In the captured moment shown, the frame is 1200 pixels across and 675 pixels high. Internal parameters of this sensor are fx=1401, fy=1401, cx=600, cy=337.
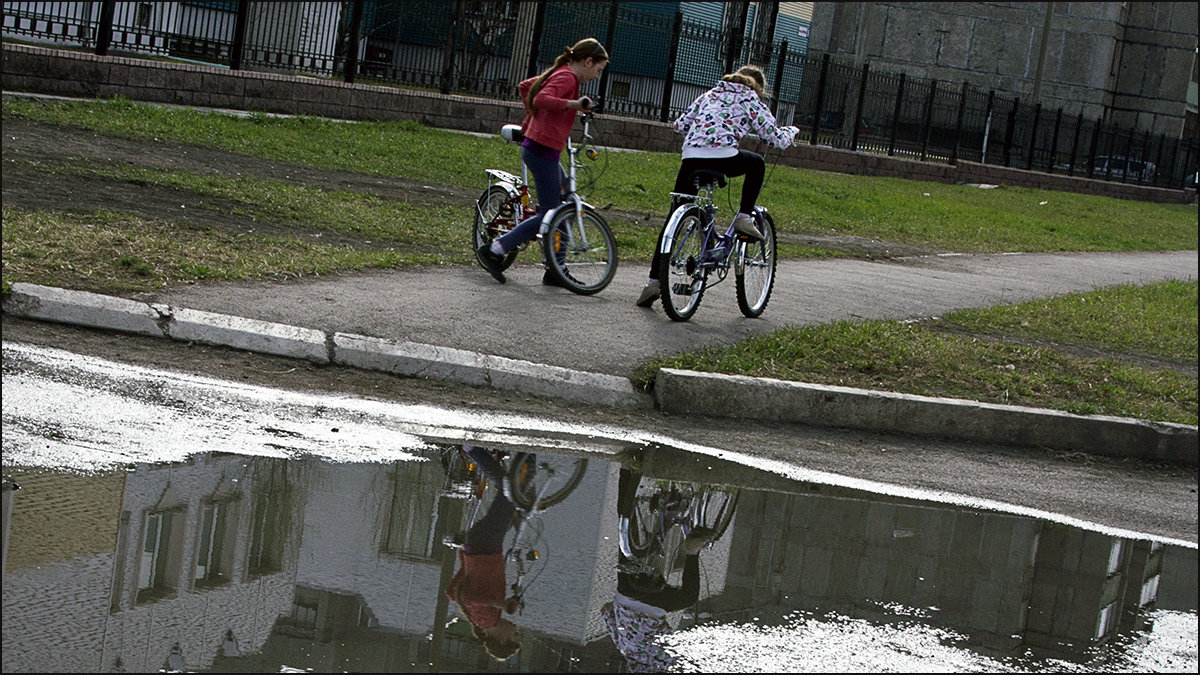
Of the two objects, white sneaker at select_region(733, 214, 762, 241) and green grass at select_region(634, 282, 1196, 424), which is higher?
white sneaker at select_region(733, 214, 762, 241)

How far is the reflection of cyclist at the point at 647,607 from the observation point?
3.76 m

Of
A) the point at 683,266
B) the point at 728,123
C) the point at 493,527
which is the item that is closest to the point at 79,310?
the point at 493,527

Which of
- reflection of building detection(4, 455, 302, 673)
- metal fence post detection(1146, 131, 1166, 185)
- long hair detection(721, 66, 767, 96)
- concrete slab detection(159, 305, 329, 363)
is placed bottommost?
reflection of building detection(4, 455, 302, 673)

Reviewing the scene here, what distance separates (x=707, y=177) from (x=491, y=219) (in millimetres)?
1670

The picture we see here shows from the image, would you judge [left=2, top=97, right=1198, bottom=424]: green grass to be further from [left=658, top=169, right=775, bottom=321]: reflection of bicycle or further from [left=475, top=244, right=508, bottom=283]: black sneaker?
[left=658, top=169, right=775, bottom=321]: reflection of bicycle

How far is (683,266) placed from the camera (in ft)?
28.8

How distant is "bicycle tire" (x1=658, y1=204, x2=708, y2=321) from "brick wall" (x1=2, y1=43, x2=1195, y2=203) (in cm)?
1017

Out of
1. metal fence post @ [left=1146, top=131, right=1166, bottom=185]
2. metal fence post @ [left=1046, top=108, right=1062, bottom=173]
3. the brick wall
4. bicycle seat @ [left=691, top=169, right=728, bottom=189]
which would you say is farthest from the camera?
metal fence post @ [left=1146, top=131, right=1166, bottom=185]

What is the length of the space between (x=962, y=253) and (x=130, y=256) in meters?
11.3

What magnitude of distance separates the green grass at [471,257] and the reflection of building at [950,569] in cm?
207

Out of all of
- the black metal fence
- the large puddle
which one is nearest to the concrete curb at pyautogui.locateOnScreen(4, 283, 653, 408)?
the large puddle

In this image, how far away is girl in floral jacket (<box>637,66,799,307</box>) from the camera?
8.78 metres

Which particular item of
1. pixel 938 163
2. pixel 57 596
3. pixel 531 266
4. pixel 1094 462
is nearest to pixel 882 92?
pixel 938 163

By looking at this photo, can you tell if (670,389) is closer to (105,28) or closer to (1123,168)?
(105,28)
